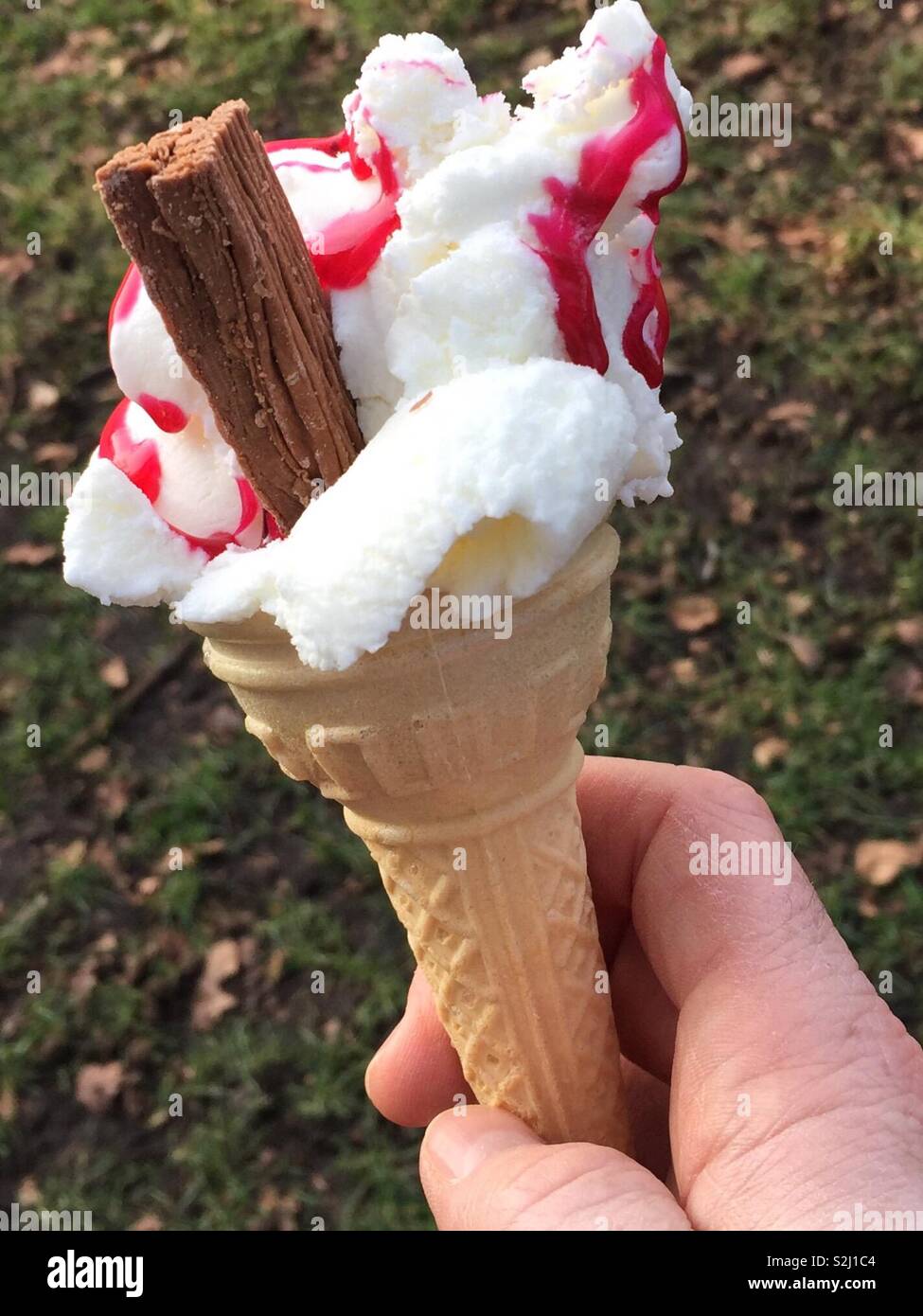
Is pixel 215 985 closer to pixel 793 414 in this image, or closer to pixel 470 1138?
pixel 470 1138

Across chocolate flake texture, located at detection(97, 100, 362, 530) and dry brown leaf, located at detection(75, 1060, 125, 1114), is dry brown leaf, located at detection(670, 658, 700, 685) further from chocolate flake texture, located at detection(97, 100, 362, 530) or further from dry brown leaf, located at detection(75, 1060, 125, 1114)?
chocolate flake texture, located at detection(97, 100, 362, 530)

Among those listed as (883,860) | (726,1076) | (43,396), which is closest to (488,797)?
(726,1076)

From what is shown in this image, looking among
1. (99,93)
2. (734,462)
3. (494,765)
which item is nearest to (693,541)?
(734,462)

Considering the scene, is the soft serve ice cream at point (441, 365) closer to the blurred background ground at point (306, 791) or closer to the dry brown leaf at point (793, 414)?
the blurred background ground at point (306, 791)

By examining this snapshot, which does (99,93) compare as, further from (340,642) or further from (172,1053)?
(340,642)

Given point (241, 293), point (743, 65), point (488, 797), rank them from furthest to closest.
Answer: point (743, 65) < point (488, 797) < point (241, 293)

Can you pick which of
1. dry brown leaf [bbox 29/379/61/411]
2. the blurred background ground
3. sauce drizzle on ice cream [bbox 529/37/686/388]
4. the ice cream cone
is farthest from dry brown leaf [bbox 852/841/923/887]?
dry brown leaf [bbox 29/379/61/411]

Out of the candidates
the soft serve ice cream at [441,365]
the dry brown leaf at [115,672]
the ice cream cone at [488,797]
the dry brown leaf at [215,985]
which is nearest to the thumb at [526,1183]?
the ice cream cone at [488,797]
